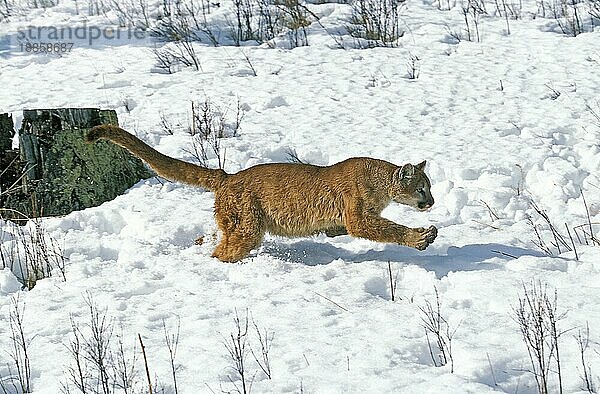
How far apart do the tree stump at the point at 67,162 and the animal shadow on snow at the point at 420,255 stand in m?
2.00

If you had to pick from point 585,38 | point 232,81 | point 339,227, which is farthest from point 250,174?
point 585,38

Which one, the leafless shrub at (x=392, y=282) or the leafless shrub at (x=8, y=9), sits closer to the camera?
the leafless shrub at (x=392, y=282)

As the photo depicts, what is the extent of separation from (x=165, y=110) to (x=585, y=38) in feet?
20.5

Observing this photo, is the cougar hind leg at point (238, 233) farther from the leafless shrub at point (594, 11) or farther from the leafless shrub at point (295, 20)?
the leafless shrub at point (594, 11)

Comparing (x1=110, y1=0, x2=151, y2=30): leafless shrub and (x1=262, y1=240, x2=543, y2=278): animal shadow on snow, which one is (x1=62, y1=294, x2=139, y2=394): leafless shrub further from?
(x1=110, y1=0, x2=151, y2=30): leafless shrub

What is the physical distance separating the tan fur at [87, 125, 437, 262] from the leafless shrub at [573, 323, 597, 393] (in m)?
2.09

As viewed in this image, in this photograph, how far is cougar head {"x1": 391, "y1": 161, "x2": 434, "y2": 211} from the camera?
6.24 meters

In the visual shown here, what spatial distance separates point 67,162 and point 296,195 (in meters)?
2.72

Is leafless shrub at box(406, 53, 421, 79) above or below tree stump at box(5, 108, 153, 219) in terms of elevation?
above

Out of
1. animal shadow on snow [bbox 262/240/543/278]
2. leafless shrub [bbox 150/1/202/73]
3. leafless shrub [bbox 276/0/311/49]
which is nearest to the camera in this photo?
animal shadow on snow [bbox 262/240/543/278]

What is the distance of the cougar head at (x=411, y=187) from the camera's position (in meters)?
6.24

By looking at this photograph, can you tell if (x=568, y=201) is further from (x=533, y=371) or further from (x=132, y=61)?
(x=132, y=61)

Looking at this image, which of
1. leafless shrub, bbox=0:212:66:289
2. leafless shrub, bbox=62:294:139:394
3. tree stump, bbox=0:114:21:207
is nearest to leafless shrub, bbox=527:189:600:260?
leafless shrub, bbox=62:294:139:394

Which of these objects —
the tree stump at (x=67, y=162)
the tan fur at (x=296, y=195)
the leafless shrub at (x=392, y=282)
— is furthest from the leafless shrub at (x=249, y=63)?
the leafless shrub at (x=392, y=282)
